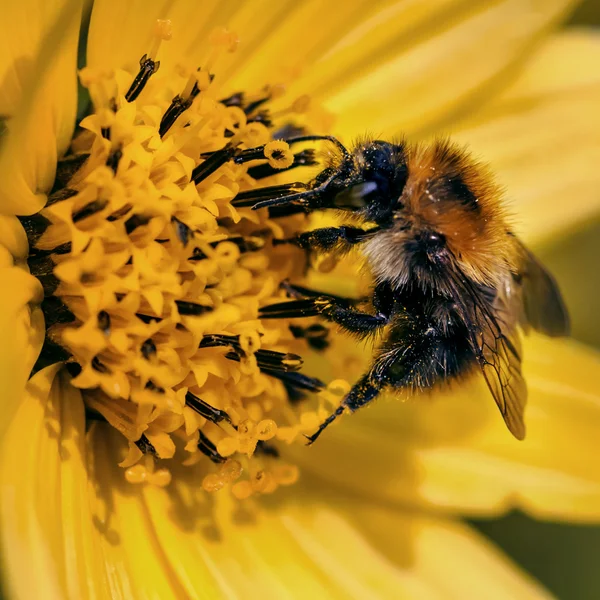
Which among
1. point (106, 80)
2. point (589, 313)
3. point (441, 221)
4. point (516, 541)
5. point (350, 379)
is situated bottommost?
point (516, 541)

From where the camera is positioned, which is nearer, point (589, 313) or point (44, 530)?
point (44, 530)

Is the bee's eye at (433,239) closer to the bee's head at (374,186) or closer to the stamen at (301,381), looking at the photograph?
the bee's head at (374,186)

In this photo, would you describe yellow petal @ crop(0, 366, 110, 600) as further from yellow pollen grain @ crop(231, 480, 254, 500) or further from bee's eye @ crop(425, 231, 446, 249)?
bee's eye @ crop(425, 231, 446, 249)

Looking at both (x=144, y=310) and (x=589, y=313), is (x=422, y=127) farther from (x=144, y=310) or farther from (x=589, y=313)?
(x=589, y=313)

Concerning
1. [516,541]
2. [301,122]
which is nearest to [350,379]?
[301,122]

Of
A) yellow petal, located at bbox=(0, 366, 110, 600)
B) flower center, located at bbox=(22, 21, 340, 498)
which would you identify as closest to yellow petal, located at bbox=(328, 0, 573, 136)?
flower center, located at bbox=(22, 21, 340, 498)

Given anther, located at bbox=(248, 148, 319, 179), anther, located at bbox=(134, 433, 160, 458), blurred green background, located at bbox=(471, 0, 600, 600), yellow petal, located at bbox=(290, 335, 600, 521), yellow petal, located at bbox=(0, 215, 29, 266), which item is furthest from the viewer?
blurred green background, located at bbox=(471, 0, 600, 600)
